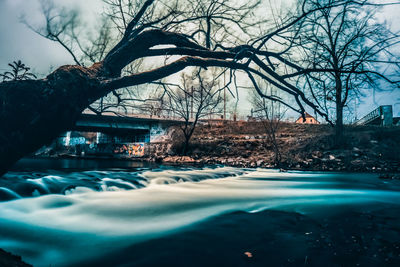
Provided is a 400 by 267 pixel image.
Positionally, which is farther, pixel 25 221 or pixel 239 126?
pixel 239 126

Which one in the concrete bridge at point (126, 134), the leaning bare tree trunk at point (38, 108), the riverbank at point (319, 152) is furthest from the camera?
the concrete bridge at point (126, 134)

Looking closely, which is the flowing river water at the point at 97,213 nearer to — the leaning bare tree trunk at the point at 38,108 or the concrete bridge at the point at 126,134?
the leaning bare tree trunk at the point at 38,108

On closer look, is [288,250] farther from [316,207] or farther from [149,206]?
[149,206]

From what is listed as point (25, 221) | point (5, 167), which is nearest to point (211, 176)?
point (25, 221)

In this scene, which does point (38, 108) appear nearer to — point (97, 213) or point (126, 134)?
point (97, 213)

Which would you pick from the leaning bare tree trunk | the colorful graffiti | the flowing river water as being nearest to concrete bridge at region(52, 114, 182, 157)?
the colorful graffiti

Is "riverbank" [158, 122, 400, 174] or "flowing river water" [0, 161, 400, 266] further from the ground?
"riverbank" [158, 122, 400, 174]

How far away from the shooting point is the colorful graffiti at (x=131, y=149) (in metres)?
31.5

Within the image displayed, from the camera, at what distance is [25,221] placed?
2.89 meters

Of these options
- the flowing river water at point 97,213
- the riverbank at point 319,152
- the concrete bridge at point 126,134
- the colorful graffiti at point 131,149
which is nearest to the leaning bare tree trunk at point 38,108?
the flowing river water at point 97,213

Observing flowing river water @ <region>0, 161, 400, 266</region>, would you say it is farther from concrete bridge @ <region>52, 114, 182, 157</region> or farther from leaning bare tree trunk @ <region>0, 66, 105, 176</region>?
concrete bridge @ <region>52, 114, 182, 157</region>

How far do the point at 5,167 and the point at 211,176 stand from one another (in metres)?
6.96

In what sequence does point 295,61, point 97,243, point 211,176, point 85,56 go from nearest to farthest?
point 97,243
point 295,61
point 85,56
point 211,176

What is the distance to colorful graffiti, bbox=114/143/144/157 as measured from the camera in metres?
31.5
